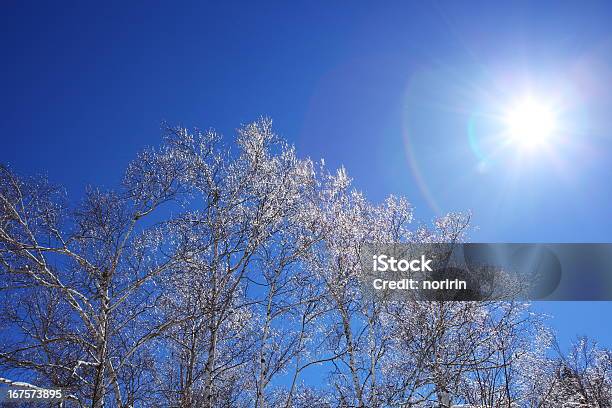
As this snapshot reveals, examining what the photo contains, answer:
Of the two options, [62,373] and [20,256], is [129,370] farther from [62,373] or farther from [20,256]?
[20,256]

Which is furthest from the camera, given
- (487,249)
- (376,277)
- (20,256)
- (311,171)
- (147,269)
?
(487,249)

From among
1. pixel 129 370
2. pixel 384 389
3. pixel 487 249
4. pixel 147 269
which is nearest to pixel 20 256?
pixel 147 269

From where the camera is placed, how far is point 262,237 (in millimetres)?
7977

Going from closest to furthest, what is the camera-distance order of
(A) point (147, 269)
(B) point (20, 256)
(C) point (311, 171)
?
(B) point (20, 256)
(A) point (147, 269)
(C) point (311, 171)

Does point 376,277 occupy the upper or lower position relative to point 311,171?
lower

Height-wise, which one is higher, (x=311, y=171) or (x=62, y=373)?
(x=311, y=171)

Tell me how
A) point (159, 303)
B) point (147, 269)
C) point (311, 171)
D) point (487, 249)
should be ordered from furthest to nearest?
point (487, 249)
point (311, 171)
point (159, 303)
point (147, 269)

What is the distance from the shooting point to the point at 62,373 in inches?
313

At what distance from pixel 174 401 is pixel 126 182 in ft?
11.8

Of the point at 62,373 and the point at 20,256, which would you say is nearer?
the point at 20,256

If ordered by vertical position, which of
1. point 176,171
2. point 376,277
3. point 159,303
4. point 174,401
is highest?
point 176,171

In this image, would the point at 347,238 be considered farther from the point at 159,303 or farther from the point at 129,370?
the point at 129,370

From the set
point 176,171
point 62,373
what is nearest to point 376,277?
point 176,171

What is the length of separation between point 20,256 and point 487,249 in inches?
388
